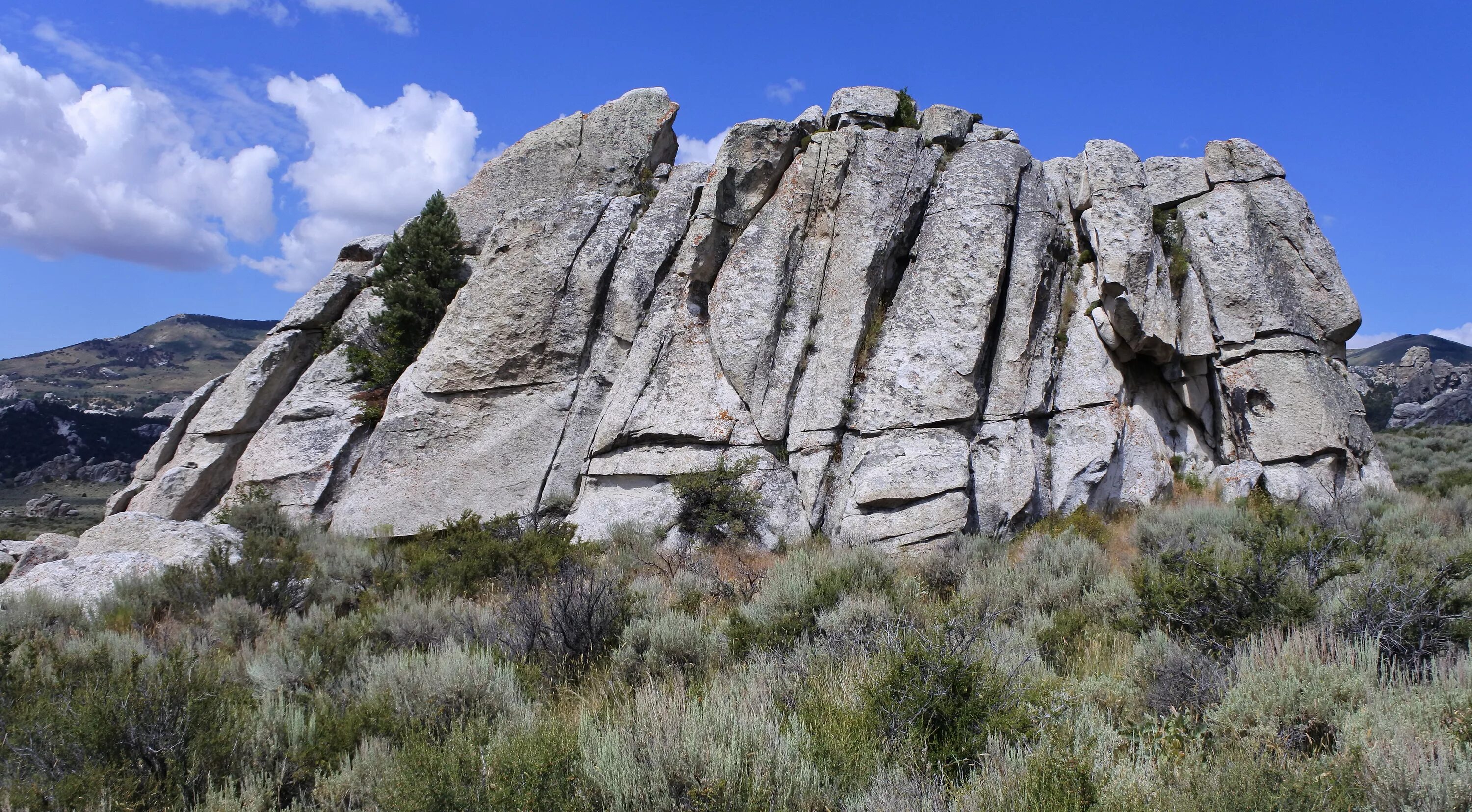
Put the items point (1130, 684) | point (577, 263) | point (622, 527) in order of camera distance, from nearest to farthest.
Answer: point (1130, 684), point (622, 527), point (577, 263)

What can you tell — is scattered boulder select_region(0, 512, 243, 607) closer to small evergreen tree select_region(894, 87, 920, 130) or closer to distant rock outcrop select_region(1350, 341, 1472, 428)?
small evergreen tree select_region(894, 87, 920, 130)

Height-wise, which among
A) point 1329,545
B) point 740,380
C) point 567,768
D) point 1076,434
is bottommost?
point 567,768

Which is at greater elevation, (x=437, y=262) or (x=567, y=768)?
(x=437, y=262)

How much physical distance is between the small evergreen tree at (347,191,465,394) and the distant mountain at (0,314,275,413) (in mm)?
86953

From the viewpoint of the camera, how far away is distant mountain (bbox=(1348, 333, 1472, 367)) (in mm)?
100500

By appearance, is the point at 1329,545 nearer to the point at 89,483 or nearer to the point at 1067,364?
the point at 1067,364

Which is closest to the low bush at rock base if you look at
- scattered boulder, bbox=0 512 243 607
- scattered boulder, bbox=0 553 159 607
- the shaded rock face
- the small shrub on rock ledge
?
scattered boulder, bbox=0 553 159 607

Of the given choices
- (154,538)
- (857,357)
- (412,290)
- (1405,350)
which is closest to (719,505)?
(857,357)

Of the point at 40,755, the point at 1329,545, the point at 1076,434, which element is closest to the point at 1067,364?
the point at 1076,434

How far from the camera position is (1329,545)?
7.45 m

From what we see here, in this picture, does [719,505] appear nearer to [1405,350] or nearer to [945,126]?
[945,126]

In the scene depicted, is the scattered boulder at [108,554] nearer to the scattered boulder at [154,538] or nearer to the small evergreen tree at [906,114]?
the scattered boulder at [154,538]

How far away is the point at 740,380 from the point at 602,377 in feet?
9.02

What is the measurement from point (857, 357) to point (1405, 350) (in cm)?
11756
